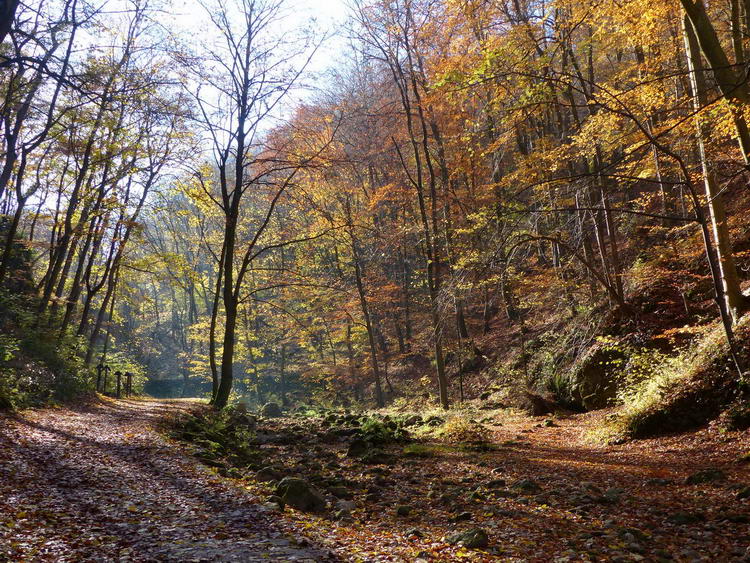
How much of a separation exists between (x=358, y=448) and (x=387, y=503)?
3791 millimetres

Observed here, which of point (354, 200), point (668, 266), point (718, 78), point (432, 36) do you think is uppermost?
point (432, 36)

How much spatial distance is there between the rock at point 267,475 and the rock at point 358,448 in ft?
9.15

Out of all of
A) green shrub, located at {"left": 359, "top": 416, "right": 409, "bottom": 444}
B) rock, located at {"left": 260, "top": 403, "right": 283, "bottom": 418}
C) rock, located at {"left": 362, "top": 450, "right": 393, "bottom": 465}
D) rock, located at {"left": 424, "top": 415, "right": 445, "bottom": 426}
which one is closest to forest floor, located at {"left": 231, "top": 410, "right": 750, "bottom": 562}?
rock, located at {"left": 362, "top": 450, "right": 393, "bottom": 465}

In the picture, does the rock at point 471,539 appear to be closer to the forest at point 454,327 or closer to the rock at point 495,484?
the forest at point 454,327

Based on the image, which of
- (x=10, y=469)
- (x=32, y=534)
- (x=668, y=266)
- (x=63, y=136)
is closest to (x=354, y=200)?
(x=63, y=136)

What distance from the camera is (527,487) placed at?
6316mm

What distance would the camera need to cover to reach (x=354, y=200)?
25.2 m

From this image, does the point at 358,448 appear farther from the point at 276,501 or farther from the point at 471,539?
the point at 471,539

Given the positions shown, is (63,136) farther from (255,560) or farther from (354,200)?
(255,560)

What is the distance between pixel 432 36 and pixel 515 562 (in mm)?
15276

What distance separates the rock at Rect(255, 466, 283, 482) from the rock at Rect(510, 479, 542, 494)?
325 centimetres

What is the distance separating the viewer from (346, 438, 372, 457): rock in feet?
31.7

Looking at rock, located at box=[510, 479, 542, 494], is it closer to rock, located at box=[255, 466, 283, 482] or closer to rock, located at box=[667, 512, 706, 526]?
rock, located at box=[667, 512, 706, 526]

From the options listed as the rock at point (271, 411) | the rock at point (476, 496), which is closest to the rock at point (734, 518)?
the rock at point (476, 496)
